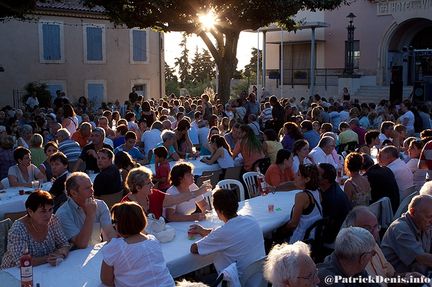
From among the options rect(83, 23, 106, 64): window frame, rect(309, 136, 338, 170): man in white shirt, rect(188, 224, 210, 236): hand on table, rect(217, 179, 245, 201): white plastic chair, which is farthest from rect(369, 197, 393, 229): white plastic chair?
rect(83, 23, 106, 64): window frame

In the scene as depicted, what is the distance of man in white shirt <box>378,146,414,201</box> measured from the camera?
7070mm

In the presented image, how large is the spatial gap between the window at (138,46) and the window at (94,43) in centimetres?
177

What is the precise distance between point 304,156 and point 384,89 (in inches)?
835

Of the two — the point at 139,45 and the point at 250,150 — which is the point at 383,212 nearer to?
the point at 250,150

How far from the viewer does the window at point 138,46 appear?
28344 mm

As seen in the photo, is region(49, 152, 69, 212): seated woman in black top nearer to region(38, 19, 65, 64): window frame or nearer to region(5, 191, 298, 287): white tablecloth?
region(5, 191, 298, 287): white tablecloth

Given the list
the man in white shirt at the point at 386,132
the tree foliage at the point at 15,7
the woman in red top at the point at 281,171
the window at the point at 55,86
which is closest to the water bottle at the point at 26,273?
the woman in red top at the point at 281,171

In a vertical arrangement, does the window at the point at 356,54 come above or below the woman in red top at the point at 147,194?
above

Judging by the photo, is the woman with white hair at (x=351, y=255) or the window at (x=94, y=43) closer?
the woman with white hair at (x=351, y=255)

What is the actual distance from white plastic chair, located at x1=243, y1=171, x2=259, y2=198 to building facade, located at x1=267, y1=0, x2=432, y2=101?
21.3 meters

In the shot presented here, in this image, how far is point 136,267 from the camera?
387 cm

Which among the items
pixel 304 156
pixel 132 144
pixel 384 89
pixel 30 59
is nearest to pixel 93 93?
pixel 30 59
